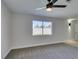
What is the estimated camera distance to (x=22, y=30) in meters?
6.13

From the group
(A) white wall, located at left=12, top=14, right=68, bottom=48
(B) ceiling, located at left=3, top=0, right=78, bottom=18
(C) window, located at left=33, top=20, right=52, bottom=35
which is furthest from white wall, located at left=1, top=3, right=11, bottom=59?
(C) window, located at left=33, top=20, right=52, bottom=35

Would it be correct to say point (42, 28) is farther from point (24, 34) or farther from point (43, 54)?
point (43, 54)

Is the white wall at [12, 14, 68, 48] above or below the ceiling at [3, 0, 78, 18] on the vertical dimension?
below

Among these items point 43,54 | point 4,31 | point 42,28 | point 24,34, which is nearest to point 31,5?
point 4,31

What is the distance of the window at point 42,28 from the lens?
6723 mm

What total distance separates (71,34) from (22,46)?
245 inches

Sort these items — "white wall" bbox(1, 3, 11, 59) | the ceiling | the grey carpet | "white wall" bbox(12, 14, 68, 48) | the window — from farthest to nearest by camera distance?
the window < "white wall" bbox(12, 14, 68, 48) < the grey carpet < the ceiling < "white wall" bbox(1, 3, 11, 59)

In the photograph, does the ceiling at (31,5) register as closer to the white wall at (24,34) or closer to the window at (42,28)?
the white wall at (24,34)

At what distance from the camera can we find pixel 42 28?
281 inches

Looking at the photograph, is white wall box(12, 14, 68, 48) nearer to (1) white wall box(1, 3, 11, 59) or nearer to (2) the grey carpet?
(2) the grey carpet

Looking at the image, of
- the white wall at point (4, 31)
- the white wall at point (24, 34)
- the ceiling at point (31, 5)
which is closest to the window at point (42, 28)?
the white wall at point (24, 34)

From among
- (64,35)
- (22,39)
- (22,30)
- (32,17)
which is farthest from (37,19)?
(64,35)

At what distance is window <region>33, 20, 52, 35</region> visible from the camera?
22.1 feet

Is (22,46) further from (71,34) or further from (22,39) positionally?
(71,34)
